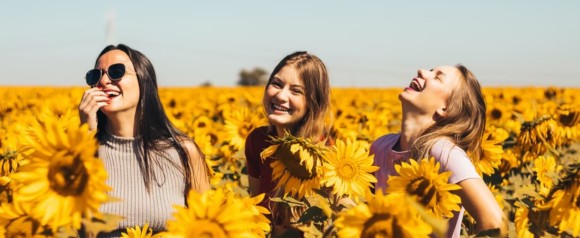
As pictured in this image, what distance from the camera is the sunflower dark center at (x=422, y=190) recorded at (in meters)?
2.31

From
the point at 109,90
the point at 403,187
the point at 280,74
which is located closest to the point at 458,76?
the point at 280,74

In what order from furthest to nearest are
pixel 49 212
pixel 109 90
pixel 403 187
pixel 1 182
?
1. pixel 109 90
2. pixel 1 182
3. pixel 403 187
4. pixel 49 212

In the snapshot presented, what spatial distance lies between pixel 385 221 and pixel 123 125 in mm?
1610

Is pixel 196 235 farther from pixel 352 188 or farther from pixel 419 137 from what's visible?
pixel 419 137

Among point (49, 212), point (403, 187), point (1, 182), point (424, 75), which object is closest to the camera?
point (49, 212)

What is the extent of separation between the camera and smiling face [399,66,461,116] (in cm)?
327

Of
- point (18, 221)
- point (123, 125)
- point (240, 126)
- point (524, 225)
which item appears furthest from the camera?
point (240, 126)

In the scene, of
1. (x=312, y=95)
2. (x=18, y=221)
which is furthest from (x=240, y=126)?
(x=18, y=221)

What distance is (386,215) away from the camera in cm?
191

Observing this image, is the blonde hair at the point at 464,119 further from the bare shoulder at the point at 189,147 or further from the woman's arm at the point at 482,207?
the bare shoulder at the point at 189,147

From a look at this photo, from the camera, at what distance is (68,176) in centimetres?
187

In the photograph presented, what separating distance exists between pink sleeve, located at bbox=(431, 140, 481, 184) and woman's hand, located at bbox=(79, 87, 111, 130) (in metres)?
1.24

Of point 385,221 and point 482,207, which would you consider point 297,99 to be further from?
point 385,221

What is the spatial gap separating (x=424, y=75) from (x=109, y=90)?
1253 millimetres
